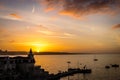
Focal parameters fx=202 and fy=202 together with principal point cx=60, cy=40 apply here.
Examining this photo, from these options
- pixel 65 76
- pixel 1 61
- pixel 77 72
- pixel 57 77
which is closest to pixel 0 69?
pixel 1 61

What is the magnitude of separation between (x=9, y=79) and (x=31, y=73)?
10212mm

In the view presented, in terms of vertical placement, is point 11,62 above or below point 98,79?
above

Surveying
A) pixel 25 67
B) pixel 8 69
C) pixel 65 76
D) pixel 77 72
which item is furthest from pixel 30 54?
pixel 77 72

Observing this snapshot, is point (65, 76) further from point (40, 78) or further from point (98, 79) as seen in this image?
point (40, 78)

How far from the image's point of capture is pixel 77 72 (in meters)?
139

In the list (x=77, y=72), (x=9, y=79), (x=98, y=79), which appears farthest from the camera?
(x=77, y=72)

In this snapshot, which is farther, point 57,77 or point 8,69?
point 57,77

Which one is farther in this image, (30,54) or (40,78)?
(30,54)

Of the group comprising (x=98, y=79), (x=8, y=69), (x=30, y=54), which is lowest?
(x=98, y=79)

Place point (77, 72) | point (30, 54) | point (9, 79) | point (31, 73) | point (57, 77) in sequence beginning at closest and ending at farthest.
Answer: point (9, 79)
point (31, 73)
point (30, 54)
point (57, 77)
point (77, 72)

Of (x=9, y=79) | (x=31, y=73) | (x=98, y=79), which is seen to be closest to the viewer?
(x=9, y=79)

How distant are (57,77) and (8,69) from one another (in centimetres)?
3164

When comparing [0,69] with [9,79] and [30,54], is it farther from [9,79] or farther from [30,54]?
[30,54]

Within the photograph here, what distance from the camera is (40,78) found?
272 feet
